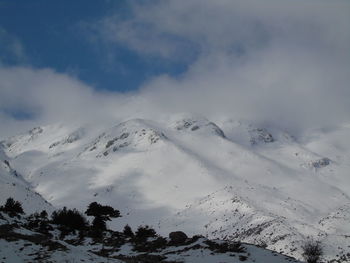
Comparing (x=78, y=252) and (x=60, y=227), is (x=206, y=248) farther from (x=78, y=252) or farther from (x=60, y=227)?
(x=60, y=227)

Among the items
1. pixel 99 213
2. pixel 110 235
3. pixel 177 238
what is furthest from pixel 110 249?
pixel 99 213

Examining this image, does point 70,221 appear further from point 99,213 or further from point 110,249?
point 110,249

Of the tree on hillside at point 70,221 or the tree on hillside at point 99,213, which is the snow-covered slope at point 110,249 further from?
the tree on hillside at point 99,213

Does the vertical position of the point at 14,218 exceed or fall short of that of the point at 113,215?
it falls short

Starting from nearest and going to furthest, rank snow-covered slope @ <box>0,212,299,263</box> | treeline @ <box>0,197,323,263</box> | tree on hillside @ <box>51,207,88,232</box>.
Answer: snow-covered slope @ <box>0,212,299,263</box>
treeline @ <box>0,197,323,263</box>
tree on hillside @ <box>51,207,88,232</box>

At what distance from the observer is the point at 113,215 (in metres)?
77.9

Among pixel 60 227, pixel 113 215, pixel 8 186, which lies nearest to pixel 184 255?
pixel 60 227

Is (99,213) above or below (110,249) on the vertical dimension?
above

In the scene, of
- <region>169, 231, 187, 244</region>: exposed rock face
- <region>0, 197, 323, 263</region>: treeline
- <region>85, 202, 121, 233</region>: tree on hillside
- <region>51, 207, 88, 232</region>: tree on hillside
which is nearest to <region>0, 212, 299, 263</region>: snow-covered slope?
<region>0, 197, 323, 263</region>: treeline

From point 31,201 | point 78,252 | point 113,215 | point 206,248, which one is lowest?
point 78,252

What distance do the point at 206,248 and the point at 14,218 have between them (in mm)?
27390

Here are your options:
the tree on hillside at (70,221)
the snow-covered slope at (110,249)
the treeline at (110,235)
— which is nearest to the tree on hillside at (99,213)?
the treeline at (110,235)

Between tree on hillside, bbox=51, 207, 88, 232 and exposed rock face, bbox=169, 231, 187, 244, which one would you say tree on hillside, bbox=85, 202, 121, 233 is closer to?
tree on hillside, bbox=51, 207, 88, 232

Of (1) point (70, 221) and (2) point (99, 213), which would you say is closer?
(1) point (70, 221)
